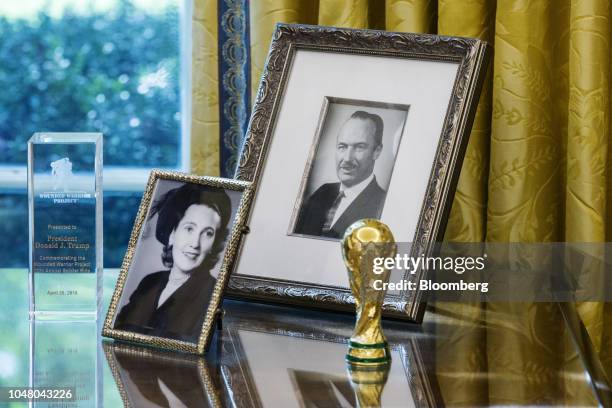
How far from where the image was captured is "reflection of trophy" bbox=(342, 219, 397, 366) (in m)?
0.89

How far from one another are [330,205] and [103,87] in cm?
67

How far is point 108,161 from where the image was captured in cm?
165

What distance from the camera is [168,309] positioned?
0.97 m

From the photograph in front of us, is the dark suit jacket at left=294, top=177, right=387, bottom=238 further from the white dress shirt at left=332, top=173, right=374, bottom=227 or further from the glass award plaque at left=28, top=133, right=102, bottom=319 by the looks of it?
the glass award plaque at left=28, top=133, right=102, bottom=319

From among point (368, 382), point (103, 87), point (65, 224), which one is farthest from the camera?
point (103, 87)

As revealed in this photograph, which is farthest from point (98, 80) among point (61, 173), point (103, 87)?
point (61, 173)

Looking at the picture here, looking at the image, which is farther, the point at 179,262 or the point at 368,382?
the point at 179,262

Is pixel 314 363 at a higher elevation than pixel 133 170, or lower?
lower

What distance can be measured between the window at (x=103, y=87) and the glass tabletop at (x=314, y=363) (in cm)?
50

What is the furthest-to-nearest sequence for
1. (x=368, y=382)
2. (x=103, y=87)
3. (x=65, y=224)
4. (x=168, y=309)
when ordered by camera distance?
(x=103, y=87) → (x=65, y=224) → (x=168, y=309) → (x=368, y=382)

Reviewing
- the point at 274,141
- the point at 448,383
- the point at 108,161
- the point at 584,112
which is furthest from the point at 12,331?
the point at 584,112

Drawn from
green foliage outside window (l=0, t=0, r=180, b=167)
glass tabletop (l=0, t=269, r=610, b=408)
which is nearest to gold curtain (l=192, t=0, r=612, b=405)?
glass tabletop (l=0, t=269, r=610, b=408)

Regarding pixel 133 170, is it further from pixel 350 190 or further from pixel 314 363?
pixel 314 363

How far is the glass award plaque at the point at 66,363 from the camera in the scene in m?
0.85
